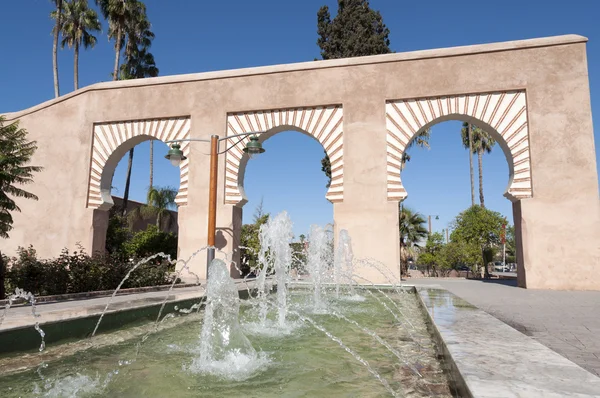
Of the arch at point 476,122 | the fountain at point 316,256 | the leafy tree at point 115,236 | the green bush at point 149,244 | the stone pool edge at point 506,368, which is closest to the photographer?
the stone pool edge at point 506,368

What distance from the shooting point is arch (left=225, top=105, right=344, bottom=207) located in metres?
8.79

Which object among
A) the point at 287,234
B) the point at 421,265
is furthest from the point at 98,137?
the point at 421,265

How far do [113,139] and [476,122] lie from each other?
7.82 metres

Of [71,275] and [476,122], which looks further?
[476,122]

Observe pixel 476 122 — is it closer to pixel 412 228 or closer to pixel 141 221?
pixel 412 228

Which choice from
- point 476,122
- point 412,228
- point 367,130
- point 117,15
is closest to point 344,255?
point 367,130

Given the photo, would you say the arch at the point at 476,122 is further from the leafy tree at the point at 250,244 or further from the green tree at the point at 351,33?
the green tree at the point at 351,33

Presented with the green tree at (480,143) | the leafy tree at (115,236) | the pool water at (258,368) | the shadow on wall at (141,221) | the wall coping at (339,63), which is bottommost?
the pool water at (258,368)

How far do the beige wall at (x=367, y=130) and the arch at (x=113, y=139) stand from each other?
6.7 inches

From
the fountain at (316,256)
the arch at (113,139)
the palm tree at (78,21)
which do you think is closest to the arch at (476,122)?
the fountain at (316,256)

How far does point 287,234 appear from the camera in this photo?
17.9 feet

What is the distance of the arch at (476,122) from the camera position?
7883mm

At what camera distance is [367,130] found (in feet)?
28.2

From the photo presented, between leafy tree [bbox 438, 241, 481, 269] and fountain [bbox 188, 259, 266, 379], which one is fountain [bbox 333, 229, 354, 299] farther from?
leafy tree [bbox 438, 241, 481, 269]
